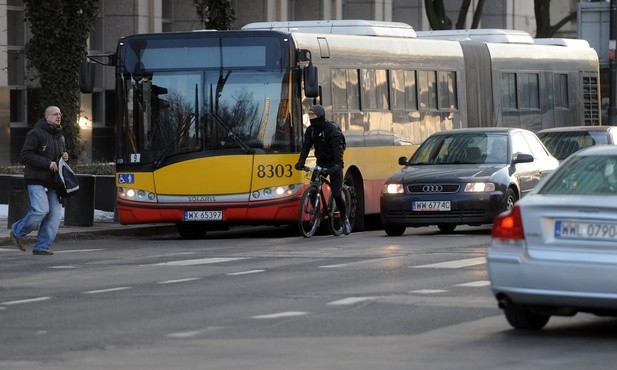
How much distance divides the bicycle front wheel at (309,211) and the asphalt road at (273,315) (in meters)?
3.00

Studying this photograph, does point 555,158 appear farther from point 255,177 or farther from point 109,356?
point 109,356

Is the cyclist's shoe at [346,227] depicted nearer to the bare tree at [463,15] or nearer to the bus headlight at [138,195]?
the bus headlight at [138,195]

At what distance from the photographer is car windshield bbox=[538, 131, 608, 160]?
95.5 feet

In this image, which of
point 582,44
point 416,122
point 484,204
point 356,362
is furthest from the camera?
point 582,44

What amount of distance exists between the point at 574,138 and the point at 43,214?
1108 cm

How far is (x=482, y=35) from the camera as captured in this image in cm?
3494

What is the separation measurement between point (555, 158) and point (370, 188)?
3.10 meters

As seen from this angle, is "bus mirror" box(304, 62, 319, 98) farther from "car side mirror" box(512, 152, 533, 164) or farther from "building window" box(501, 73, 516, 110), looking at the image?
"building window" box(501, 73, 516, 110)

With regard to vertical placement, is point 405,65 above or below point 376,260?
above

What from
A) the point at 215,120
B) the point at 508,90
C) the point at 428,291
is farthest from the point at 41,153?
the point at 508,90

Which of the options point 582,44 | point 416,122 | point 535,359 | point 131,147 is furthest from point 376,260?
point 582,44

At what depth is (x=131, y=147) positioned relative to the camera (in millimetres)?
24938

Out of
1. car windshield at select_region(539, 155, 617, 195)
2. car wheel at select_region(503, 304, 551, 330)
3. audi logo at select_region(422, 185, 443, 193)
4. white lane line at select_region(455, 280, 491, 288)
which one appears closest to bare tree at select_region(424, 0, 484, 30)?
audi logo at select_region(422, 185, 443, 193)

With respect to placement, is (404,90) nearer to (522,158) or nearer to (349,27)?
(349,27)
